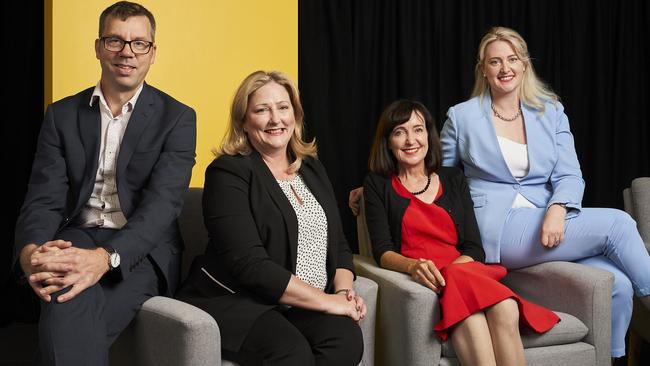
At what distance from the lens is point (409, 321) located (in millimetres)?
2812

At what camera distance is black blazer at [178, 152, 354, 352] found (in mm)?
2584

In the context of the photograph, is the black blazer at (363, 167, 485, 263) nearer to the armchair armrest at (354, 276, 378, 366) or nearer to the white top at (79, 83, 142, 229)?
the armchair armrest at (354, 276, 378, 366)

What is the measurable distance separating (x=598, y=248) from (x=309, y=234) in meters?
1.28

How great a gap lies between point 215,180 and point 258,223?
0.21 meters

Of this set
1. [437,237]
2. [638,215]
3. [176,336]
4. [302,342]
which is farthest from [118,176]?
[638,215]

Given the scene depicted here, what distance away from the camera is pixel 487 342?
2.75 meters

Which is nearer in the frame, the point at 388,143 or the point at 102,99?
the point at 102,99

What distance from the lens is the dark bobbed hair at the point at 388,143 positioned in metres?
3.37

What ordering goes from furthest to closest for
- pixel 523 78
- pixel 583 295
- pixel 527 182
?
pixel 523 78
pixel 527 182
pixel 583 295

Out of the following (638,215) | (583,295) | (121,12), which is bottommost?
(583,295)

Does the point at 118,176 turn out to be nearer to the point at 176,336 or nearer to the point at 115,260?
the point at 115,260

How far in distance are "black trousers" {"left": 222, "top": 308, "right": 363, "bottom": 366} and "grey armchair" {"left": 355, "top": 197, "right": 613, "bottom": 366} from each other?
0.26m

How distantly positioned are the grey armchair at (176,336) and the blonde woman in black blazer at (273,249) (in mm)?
112

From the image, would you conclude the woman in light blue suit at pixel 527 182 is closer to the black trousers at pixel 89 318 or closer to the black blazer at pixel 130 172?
the black blazer at pixel 130 172
